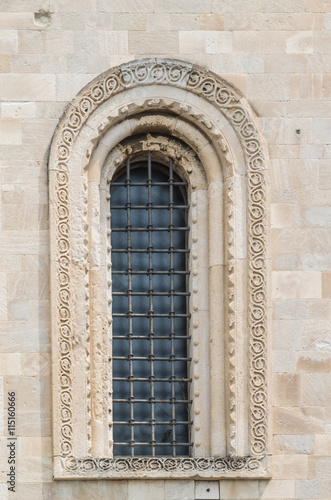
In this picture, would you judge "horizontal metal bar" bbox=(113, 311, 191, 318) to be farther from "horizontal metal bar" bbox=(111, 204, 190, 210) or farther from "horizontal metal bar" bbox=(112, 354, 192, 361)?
"horizontal metal bar" bbox=(111, 204, 190, 210)

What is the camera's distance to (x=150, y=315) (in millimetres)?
19641

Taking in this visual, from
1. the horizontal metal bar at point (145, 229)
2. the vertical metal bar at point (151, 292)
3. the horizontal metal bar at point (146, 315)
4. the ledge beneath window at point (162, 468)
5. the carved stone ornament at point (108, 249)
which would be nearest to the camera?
the ledge beneath window at point (162, 468)

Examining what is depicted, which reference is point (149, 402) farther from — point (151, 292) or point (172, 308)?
point (151, 292)

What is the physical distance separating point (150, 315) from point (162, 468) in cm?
166

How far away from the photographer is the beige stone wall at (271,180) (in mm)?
19141

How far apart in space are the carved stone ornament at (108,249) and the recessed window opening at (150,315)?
216 millimetres

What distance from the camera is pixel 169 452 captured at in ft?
64.3

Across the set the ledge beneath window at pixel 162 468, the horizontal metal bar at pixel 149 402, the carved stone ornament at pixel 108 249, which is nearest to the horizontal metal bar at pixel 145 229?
the carved stone ornament at pixel 108 249

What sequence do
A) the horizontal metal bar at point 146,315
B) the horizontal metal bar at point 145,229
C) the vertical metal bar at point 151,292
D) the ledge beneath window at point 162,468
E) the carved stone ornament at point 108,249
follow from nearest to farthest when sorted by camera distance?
1. the ledge beneath window at point 162,468
2. the carved stone ornament at point 108,249
3. the vertical metal bar at point 151,292
4. the horizontal metal bar at point 146,315
5. the horizontal metal bar at point 145,229

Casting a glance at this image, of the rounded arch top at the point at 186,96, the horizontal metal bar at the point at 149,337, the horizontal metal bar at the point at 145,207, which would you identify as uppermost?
the rounded arch top at the point at 186,96

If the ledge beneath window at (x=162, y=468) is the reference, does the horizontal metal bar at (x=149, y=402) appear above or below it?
above

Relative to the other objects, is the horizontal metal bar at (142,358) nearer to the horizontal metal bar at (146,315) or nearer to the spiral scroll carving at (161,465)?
the horizontal metal bar at (146,315)

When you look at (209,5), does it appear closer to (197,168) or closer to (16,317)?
(197,168)

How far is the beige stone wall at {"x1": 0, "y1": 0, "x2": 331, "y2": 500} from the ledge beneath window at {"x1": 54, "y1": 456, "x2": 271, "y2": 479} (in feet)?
0.38
